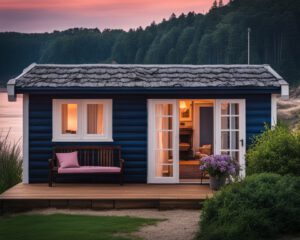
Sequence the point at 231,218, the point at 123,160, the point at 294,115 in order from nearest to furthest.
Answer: the point at 231,218 < the point at 123,160 < the point at 294,115

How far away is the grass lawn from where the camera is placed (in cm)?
886

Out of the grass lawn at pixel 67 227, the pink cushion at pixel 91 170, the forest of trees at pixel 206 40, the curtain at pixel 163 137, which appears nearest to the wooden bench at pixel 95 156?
the pink cushion at pixel 91 170

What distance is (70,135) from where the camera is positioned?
13.7 meters

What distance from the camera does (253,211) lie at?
27.6 ft

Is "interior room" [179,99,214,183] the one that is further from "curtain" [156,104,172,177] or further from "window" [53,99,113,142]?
"window" [53,99,113,142]

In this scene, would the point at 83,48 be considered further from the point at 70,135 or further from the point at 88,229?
the point at 88,229

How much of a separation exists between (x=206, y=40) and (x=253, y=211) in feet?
217

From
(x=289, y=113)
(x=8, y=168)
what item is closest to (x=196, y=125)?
(x=8, y=168)

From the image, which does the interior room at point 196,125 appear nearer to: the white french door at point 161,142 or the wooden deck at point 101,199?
the white french door at point 161,142

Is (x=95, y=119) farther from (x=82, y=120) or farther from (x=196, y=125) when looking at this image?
(x=196, y=125)

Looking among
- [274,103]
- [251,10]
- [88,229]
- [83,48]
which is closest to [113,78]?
[274,103]

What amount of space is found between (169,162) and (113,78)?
6.89 ft

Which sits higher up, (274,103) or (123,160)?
(274,103)

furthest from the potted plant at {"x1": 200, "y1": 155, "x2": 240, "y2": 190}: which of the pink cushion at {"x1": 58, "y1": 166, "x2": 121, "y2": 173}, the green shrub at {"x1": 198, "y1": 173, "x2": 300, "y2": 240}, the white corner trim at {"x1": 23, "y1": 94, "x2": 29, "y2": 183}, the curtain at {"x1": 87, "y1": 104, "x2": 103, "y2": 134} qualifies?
the white corner trim at {"x1": 23, "y1": 94, "x2": 29, "y2": 183}
